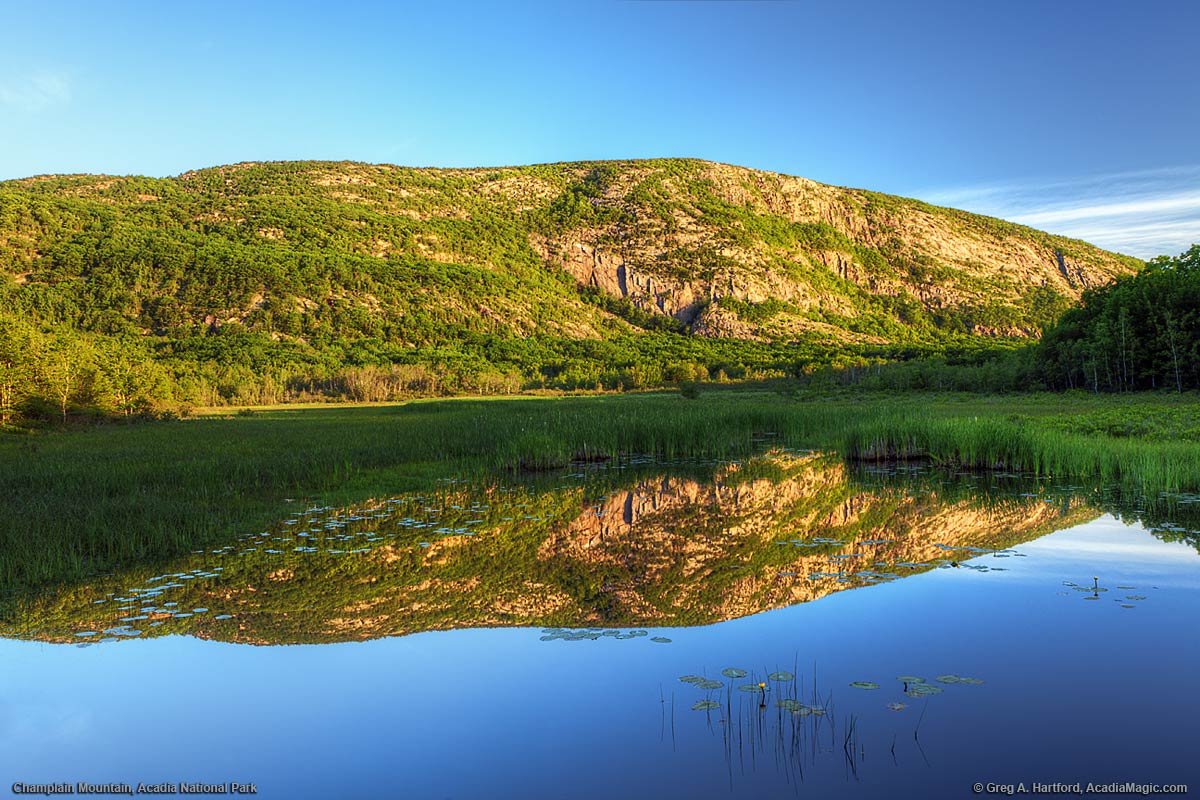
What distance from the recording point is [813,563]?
30.0 feet

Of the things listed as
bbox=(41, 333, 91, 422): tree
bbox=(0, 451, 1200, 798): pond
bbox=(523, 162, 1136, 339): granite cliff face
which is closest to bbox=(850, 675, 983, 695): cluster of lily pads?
bbox=(0, 451, 1200, 798): pond

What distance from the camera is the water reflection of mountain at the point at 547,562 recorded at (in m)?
7.28

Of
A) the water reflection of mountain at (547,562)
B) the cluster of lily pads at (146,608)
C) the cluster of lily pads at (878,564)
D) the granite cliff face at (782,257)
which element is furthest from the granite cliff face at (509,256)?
the cluster of lily pads at (878,564)

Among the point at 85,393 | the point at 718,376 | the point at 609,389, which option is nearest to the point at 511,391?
the point at 609,389

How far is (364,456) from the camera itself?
750 inches

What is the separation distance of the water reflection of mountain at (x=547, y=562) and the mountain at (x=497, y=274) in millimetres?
22693

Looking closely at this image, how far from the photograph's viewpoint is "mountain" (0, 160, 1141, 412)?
86438mm

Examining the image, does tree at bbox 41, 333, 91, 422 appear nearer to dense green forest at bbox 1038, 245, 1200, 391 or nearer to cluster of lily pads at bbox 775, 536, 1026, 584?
cluster of lily pads at bbox 775, 536, 1026, 584

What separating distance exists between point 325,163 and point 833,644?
17592 centimetres

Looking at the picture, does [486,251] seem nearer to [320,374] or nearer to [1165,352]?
[320,374]

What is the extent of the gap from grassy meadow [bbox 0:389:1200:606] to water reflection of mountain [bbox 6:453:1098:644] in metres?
1.21

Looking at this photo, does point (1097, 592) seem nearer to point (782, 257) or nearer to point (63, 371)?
point (63, 371)

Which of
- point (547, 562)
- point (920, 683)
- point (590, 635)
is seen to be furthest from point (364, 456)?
point (920, 683)

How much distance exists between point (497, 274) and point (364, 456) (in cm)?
11571
